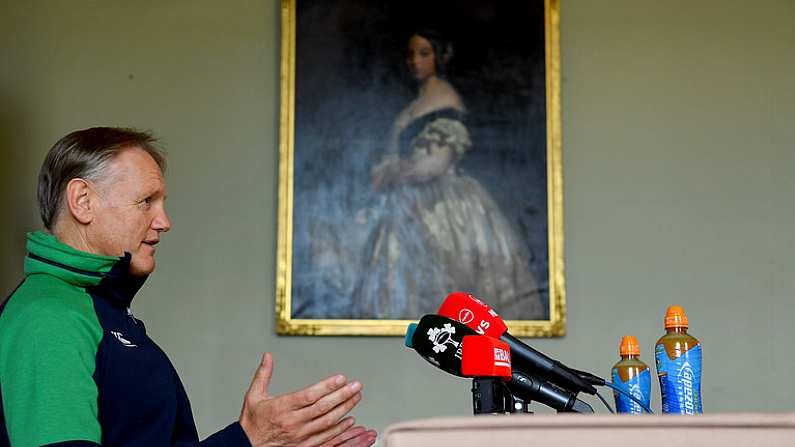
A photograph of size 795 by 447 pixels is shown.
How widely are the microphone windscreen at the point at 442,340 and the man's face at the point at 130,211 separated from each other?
716mm

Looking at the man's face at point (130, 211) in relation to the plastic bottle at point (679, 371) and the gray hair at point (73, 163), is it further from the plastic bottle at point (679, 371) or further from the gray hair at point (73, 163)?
the plastic bottle at point (679, 371)

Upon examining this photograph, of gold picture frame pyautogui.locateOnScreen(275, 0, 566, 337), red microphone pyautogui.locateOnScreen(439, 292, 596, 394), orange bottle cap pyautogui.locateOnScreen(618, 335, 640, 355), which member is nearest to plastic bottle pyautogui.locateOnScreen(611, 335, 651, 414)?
orange bottle cap pyautogui.locateOnScreen(618, 335, 640, 355)

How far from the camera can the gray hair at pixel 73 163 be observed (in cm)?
201

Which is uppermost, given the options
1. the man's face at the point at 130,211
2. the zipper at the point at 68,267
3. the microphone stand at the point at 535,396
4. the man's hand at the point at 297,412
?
the man's face at the point at 130,211

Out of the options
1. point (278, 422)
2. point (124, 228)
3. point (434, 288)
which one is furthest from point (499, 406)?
point (434, 288)

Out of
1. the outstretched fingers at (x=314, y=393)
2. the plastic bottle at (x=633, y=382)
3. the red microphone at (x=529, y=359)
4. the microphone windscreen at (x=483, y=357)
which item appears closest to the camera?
the microphone windscreen at (x=483, y=357)

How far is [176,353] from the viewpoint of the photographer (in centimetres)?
375

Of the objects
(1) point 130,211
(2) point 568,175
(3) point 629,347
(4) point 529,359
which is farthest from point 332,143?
(4) point 529,359

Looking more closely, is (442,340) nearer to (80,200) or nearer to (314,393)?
(314,393)

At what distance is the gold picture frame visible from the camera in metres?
3.73

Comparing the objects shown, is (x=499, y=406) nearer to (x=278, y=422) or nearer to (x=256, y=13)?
(x=278, y=422)

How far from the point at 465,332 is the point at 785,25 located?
3031 millimetres

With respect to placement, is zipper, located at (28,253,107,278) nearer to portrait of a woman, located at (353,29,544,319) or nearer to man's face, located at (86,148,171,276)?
man's face, located at (86,148,171,276)

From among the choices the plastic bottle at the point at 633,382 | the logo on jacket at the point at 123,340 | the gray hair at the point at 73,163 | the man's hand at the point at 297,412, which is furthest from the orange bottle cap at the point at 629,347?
the gray hair at the point at 73,163
